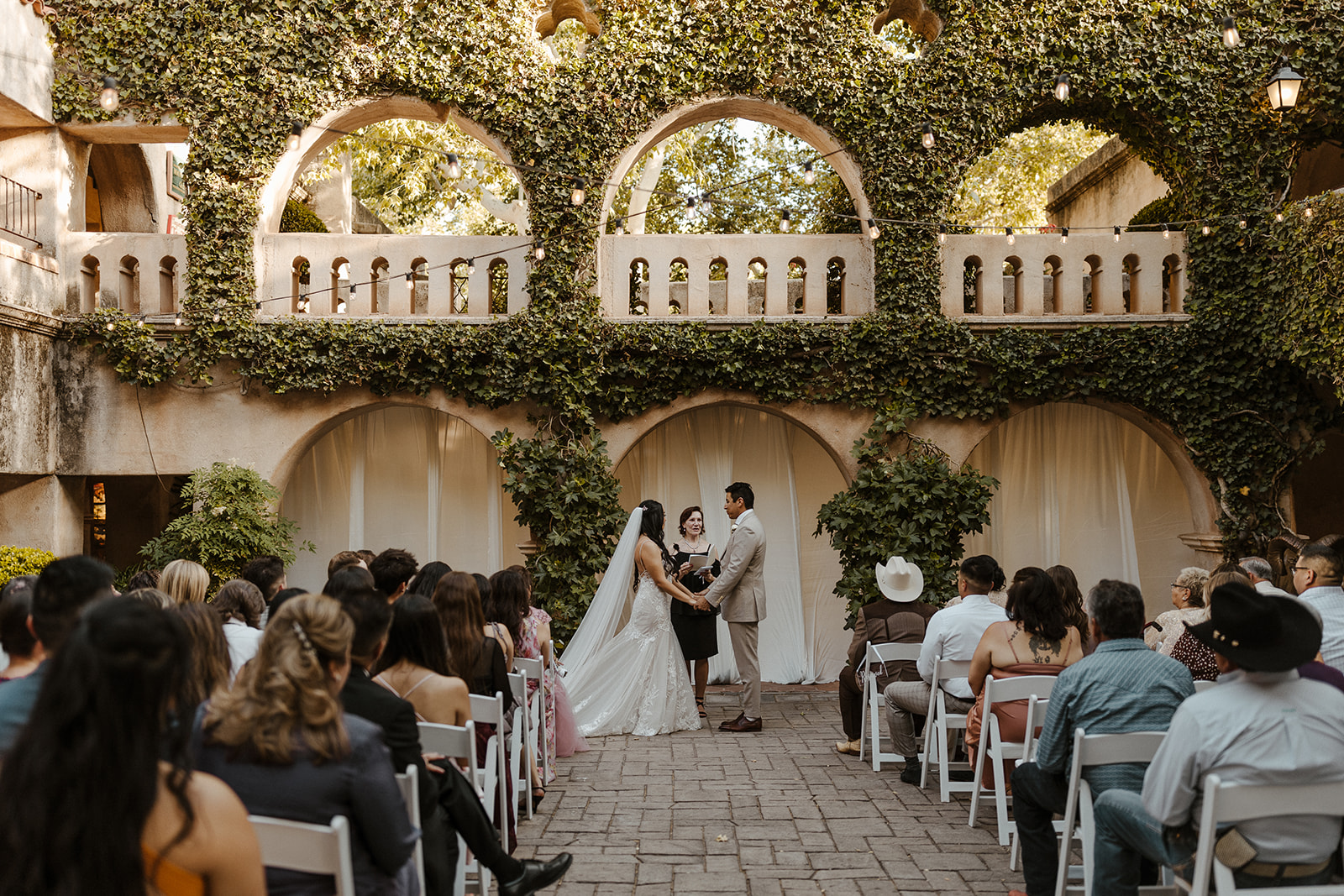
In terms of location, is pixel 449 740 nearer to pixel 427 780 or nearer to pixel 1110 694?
pixel 427 780

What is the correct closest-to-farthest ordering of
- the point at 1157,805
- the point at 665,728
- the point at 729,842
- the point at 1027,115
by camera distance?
the point at 1157,805, the point at 729,842, the point at 665,728, the point at 1027,115

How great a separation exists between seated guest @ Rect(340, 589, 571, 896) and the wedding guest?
0.28m

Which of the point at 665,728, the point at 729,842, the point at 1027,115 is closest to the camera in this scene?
the point at 729,842

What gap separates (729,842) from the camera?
Answer: 17.8ft

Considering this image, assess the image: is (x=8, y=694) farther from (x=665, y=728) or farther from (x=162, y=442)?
(x=162, y=442)

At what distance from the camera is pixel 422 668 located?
161 inches

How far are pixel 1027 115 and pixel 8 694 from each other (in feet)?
34.9

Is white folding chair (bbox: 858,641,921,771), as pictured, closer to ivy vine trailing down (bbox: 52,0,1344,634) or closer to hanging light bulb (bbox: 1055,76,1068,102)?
ivy vine trailing down (bbox: 52,0,1344,634)

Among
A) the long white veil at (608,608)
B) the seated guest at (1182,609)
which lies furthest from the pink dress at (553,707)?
the seated guest at (1182,609)

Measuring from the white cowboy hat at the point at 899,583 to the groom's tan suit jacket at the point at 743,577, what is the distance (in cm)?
117

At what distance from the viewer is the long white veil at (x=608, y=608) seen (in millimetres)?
8664

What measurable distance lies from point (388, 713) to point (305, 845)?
2.48 feet

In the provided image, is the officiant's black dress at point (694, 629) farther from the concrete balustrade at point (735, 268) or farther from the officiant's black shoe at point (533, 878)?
the officiant's black shoe at point (533, 878)

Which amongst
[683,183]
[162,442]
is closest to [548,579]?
[162,442]
